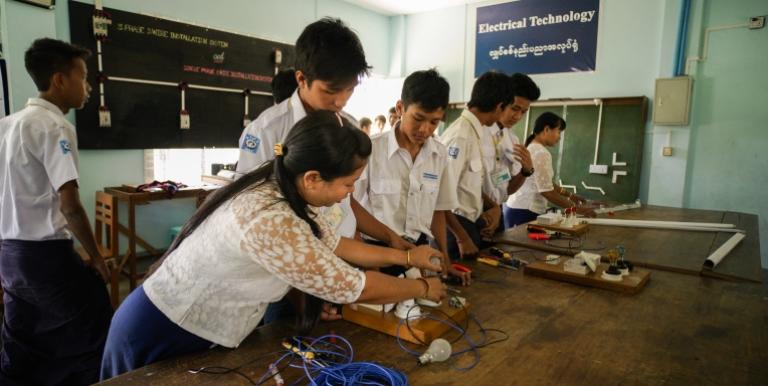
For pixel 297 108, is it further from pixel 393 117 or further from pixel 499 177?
pixel 393 117

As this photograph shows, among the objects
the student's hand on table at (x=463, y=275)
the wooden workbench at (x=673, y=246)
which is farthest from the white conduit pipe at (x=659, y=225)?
the student's hand on table at (x=463, y=275)

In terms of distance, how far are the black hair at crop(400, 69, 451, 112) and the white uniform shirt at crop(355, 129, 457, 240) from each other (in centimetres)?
20

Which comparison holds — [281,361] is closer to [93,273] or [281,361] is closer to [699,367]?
[699,367]

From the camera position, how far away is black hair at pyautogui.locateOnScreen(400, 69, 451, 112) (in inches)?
65.7

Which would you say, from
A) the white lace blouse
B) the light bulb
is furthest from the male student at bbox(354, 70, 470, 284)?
the white lace blouse

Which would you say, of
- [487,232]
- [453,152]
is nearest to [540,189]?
[487,232]

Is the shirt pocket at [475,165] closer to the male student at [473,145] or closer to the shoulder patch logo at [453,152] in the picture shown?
the male student at [473,145]

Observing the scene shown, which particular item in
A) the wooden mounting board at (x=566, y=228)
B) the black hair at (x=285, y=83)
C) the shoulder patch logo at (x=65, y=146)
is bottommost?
the wooden mounting board at (x=566, y=228)

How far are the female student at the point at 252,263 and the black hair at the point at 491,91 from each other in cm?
149

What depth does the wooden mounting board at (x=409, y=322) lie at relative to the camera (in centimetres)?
112

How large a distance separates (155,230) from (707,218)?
4456 mm

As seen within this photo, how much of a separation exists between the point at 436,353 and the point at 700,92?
4609mm

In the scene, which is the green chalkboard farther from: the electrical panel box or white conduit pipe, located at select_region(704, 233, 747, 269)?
white conduit pipe, located at select_region(704, 233, 747, 269)

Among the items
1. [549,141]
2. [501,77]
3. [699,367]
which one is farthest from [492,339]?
[549,141]
